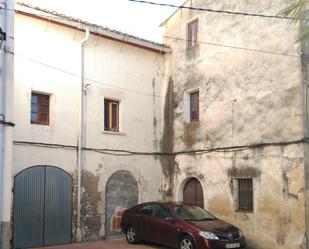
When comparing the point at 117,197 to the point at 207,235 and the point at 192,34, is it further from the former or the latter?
the point at 192,34

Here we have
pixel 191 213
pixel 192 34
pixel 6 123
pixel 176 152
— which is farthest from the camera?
pixel 192 34

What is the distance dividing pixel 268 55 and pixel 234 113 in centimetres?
214

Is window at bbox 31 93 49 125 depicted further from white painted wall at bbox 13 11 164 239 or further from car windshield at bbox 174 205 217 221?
car windshield at bbox 174 205 217 221

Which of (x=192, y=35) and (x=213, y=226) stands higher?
(x=192, y=35)

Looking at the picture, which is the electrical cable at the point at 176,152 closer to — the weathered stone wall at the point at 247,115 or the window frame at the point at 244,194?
the weathered stone wall at the point at 247,115

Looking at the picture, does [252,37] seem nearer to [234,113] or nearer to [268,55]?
[268,55]

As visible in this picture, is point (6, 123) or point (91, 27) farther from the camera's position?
point (91, 27)

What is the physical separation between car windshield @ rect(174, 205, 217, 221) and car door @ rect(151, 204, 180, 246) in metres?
0.29

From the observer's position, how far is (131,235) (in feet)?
49.7

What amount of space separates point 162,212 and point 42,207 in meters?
3.67

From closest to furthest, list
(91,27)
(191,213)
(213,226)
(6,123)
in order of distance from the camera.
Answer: (6,123)
(213,226)
(191,213)
(91,27)

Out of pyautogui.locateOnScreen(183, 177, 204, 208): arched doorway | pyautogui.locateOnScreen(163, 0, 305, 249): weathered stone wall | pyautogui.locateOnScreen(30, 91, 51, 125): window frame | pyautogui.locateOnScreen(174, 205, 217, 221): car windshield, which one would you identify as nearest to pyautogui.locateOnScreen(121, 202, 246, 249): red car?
pyautogui.locateOnScreen(174, 205, 217, 221): car windshield

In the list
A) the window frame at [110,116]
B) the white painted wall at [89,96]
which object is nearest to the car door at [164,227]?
the white painted wall at [89,96]

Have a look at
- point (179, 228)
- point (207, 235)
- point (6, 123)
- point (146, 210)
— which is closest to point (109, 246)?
point (146, 210)
